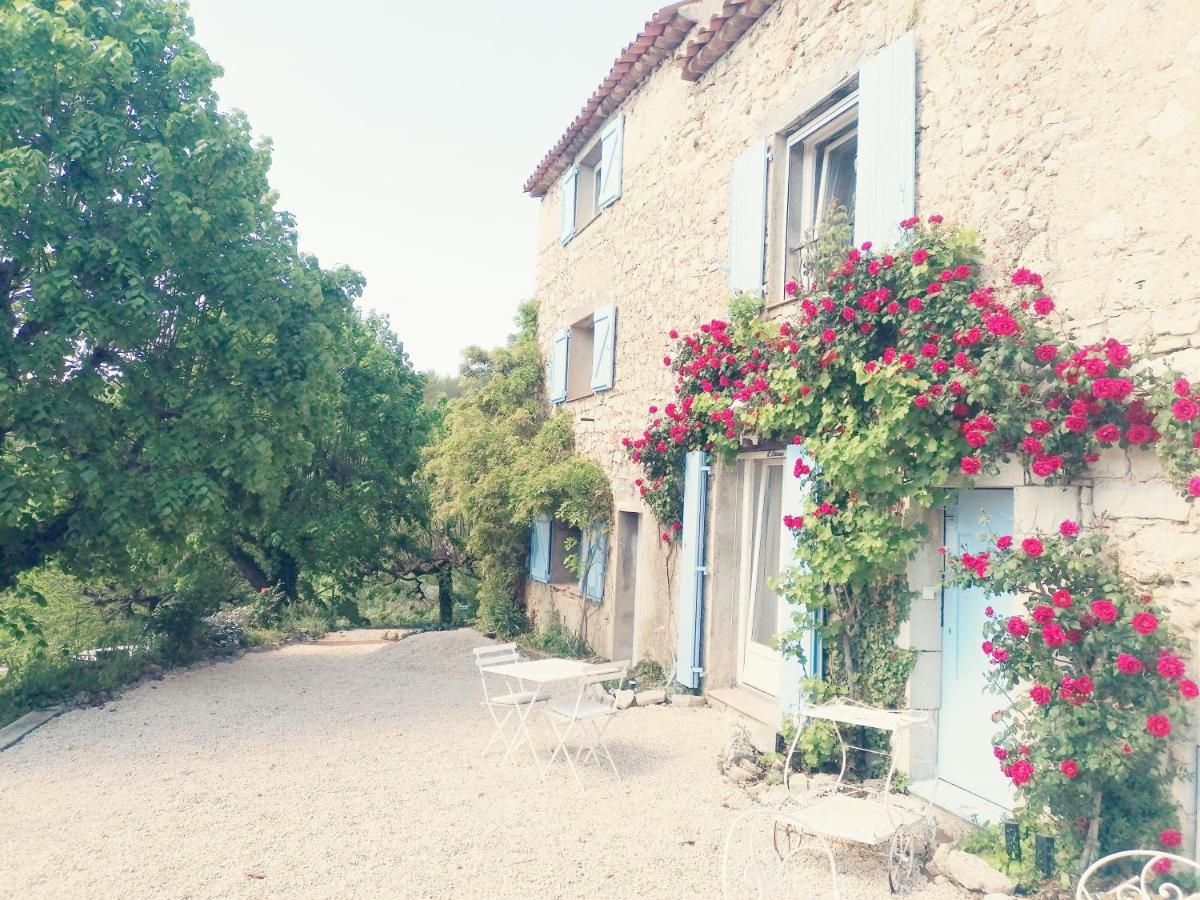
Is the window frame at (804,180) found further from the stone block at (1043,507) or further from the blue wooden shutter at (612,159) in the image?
the blue wooden shutter at (612,159)

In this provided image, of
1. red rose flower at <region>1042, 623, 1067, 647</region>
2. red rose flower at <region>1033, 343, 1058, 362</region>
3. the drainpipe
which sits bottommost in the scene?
the drainpipe

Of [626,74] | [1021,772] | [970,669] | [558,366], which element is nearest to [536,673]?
[970,669]

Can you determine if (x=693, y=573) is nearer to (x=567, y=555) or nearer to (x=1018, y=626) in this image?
(x=1018, y=626)

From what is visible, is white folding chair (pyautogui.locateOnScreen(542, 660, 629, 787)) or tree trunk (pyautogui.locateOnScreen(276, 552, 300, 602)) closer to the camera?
white folding chair (pyautogui.locateOnScreen(542, 660, 629, 787))

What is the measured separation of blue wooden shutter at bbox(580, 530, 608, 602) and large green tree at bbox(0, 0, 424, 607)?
10.4ft

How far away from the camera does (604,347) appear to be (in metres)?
9.33

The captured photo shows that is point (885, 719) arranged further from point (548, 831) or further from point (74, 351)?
point (74, 351)

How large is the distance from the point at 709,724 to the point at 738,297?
10.8 feet

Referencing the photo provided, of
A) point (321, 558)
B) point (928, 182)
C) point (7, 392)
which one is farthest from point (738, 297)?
point (321, 558)

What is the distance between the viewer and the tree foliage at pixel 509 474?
363 inches

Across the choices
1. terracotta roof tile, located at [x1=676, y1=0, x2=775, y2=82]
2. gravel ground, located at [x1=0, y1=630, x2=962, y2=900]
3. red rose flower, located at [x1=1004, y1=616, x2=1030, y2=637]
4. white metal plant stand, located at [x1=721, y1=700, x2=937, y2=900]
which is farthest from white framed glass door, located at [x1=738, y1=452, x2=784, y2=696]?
terracotta roof tile, located at [x1=676, y1=0, x2=775, y2=82]

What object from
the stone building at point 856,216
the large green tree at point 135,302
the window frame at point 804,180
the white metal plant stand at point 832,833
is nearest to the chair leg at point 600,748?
the white metal plant stand at point 832,833

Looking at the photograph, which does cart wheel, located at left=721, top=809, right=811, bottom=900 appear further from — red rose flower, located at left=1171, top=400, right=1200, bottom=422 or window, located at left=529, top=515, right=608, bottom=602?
window, located at left=529, top=515, right=608, bottom=602

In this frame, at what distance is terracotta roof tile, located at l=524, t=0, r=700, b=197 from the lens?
809 centimetres
